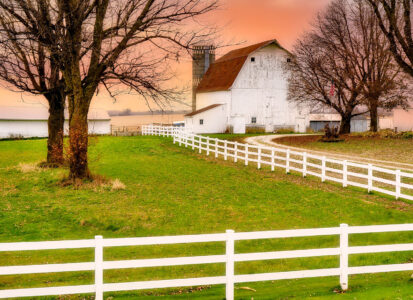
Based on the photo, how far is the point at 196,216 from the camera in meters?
15.9

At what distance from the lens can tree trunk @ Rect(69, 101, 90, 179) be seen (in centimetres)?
2070

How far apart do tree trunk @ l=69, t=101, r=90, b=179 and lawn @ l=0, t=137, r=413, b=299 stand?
1.07m

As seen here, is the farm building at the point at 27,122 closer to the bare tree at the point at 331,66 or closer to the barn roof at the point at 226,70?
the barn roof at the point at 226,70

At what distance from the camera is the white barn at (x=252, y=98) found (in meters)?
52.6

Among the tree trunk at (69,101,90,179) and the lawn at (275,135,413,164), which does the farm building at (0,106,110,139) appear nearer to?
the lawn at (275,135,413,164)

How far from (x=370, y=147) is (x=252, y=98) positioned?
21766 millimetres

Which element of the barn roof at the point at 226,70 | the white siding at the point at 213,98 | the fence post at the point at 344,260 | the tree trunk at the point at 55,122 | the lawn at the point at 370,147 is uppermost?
the barn roof at the point at 226,70

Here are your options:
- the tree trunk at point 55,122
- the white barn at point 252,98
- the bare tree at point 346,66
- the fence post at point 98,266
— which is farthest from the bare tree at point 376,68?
the fence post at point 98,266

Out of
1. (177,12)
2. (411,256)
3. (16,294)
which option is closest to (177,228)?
(411,256)

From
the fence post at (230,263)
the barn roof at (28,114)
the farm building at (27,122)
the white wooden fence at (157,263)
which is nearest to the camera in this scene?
the white wooden fence at (157,263)

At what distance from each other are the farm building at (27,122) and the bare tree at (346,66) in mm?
24189

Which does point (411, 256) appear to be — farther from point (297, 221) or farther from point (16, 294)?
point (16, 294)

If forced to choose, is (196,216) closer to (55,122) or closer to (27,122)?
(55,122)

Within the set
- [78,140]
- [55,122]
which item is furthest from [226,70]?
[78,140]
